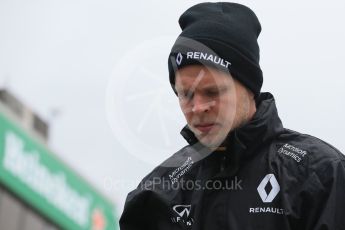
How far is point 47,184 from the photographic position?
2808 centimetres

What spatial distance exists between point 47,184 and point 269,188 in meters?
25.2

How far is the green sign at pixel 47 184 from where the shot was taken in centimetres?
2642

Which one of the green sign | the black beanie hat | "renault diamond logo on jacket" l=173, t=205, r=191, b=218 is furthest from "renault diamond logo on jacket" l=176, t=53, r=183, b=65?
the green sign

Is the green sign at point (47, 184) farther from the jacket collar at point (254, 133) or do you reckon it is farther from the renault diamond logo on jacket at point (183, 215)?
the jacket collar at point (254, 133)

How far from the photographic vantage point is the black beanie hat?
11.4 feet

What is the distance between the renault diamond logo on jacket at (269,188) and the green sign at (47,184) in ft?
75.7

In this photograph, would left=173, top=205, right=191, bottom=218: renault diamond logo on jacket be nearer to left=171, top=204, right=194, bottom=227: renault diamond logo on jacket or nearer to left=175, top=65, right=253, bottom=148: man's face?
left=171, top=204, right=194, bottom=227: renault diamond logo on jacket

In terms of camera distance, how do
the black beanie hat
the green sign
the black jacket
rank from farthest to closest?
1. the green sign
2. the black beanie hat
3. the black jacket

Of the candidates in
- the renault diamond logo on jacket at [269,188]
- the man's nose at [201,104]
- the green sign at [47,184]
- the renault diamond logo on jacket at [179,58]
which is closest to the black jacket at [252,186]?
the renault diamond logo on jacket at [269,188]

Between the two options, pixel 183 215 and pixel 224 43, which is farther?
pixel 224 43

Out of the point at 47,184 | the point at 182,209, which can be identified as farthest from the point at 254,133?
the point at 47,184

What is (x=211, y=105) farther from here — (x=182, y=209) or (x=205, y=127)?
(x=182, y=209)

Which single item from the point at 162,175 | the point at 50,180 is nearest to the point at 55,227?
the point at 50,180

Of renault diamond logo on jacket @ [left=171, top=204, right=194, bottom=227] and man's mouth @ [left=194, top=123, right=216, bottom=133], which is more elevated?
man's mouth @ [left=194, top=123, right=216, bottom=133]
